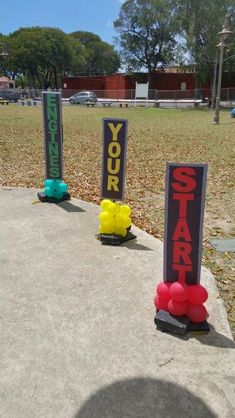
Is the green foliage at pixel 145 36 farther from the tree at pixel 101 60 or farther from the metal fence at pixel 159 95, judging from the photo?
the tree at pixel 101 60

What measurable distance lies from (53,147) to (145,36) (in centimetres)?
5143

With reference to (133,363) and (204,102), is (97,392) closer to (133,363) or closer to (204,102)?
(133,363)

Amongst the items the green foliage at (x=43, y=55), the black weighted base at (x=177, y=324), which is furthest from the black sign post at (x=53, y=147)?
the green foliage at (x=43, y=55)

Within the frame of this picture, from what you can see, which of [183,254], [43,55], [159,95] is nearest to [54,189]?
[183,254]

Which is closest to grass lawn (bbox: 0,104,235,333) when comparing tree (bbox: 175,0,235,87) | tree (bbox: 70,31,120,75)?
tree (bbox: 175,0,235,87)

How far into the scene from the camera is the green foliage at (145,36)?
49.8 metres

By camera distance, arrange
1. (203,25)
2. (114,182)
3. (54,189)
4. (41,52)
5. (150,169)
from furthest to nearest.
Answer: (41,52)
(203,25)
(150,169)
(54,189)
(114,182)

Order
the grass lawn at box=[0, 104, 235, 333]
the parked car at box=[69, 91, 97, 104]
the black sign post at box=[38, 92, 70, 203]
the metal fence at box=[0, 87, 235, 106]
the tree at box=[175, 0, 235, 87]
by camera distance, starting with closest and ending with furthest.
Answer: the grass lawn at box=[0, 104, 235, 333]
the black sign post at box=[38, 92, 70, 203]
the tree at box=[175, 0, 235, 87]
the metal fence at box=[0, 87, 235, 106]
the parked car at box=[69, 91, 97, 104]

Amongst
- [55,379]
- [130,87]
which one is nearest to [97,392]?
[55,379]

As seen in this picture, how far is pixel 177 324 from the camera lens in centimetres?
313

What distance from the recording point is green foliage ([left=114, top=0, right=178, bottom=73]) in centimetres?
4984

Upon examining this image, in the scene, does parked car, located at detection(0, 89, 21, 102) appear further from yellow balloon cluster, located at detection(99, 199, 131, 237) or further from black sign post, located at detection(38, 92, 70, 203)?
yellow balloon cluster, located at detection(99, 199, 131, 237)

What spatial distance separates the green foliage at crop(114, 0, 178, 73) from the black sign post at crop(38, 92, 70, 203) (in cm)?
4746

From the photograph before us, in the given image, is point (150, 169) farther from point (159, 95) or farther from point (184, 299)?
point (159, 95)
